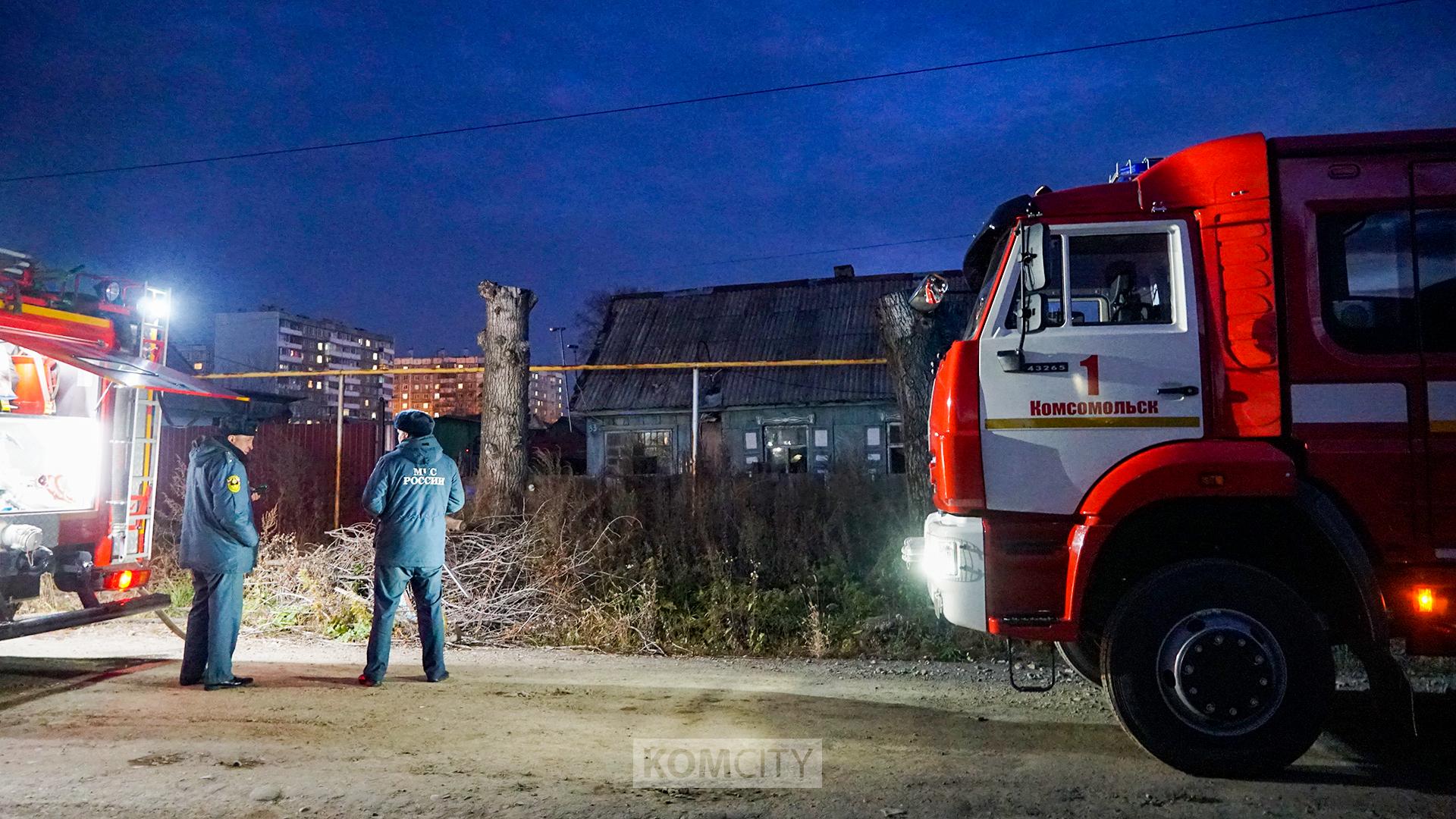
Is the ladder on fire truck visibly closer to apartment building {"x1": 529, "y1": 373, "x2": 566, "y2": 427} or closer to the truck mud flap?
the truck mud flap

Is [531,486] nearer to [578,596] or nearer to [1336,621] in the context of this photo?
[578,596]

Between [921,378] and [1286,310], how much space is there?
12.6 ft

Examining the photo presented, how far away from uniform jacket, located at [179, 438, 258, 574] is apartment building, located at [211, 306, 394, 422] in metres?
4.30

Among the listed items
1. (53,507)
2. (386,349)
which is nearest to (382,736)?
(53,507)

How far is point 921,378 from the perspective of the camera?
829 cm

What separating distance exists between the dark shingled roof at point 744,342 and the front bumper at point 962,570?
53.0 ft

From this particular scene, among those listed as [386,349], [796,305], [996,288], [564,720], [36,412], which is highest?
[386,349]

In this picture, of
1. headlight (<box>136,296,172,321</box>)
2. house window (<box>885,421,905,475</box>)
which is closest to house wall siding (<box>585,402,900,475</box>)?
house window (<box>885,421,905,475</box>)

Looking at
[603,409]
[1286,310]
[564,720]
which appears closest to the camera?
[1286,310]

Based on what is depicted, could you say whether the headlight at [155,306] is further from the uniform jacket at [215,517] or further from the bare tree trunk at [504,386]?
the bare tree trunk at [504,386]

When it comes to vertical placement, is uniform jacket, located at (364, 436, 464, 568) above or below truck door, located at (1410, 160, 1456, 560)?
below

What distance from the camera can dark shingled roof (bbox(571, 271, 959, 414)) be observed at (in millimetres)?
23578

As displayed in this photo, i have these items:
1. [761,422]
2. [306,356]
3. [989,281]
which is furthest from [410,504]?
[306,356]

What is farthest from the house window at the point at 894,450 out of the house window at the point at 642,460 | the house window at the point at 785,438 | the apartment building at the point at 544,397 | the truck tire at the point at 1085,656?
the apartment building at the point at 544,397
